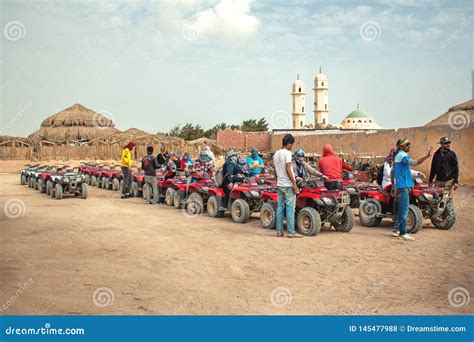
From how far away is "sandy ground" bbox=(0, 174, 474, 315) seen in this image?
5.71 metres

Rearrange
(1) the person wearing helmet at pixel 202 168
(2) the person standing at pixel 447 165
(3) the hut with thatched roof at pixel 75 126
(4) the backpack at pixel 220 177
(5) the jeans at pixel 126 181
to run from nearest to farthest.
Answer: (2) the person standing at pixel 447 165
(4) the backpack at pixel 220 177
(1) the person wearing helmet at pixel 202 168
(5) the jeans at pixel 126 181
(3) the hut with thatched roof at pixel 75 126

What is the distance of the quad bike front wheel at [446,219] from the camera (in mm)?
10688

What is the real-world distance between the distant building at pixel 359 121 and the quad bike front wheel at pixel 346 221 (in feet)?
266

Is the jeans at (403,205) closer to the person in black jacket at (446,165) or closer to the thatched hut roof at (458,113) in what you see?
the person in black jacket at (446,165)

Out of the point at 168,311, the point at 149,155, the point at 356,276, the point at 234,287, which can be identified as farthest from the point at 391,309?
the point at 149,155

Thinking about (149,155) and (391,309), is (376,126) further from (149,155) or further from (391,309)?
(391,309)

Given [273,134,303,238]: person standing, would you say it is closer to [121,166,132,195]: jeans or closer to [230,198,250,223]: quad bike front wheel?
[230,198,250,223]: quad bike front wheel

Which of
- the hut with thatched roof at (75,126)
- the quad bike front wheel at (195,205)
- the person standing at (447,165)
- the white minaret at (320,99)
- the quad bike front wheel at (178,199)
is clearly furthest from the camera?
the white minaret at (320,99)

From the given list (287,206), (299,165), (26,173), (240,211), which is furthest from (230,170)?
(26,173)

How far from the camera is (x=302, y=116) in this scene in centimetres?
8656

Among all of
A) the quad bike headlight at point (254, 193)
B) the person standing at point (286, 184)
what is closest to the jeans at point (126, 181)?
the quad bike headlight at point (254, 193)

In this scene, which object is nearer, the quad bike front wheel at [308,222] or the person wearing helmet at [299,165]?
the quad bike front wheel at [308,222]

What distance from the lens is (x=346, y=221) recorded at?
10.5 m

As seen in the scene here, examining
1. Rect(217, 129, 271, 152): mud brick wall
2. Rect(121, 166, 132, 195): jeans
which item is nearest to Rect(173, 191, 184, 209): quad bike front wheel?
Rect(121, 166, 132, 195): jeans
